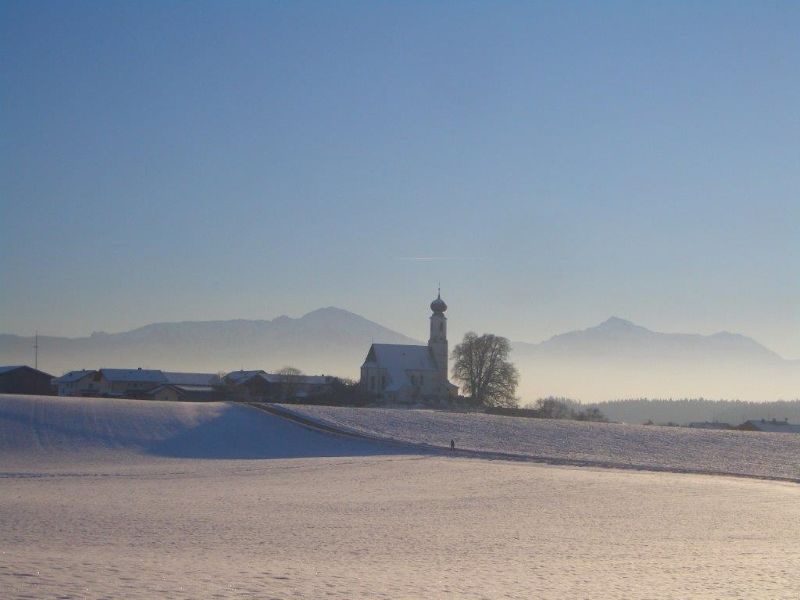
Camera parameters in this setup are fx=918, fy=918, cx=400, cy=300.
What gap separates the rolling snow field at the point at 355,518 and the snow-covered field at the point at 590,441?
0.60 m

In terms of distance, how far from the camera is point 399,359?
150 meters

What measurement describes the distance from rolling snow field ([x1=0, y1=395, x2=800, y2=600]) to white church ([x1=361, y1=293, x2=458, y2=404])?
82.9 meters

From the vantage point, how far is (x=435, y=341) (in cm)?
15275

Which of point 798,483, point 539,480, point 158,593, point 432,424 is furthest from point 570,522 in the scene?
point 432,424

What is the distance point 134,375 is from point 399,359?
4177 cm

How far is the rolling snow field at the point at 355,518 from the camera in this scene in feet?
55.1

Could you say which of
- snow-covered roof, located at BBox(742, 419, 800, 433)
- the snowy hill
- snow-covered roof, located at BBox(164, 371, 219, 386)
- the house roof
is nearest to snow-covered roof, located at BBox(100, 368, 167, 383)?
snow-covered roof, located at BBox(164, 371, 219, 386)

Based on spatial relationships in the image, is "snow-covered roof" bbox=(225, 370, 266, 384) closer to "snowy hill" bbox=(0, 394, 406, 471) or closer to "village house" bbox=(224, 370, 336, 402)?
"village house" bbox=(224, 370, 336, 402)

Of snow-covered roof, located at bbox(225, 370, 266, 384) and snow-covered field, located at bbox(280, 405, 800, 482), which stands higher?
snow-covered roof, located at bbox(225, 370, 266, 384)

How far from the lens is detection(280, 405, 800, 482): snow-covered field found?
56.3 m

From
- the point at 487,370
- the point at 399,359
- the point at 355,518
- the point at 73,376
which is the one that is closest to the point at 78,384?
the point at 73,376

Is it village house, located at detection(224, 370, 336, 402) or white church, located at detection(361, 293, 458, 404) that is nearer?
village house, located at detection(224, 370, 336, 402)

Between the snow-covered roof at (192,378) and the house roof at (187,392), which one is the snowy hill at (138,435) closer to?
the house roof at (187,392)

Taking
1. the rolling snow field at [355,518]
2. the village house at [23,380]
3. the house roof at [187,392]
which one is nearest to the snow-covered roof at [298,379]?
the house roof at [187,392]
